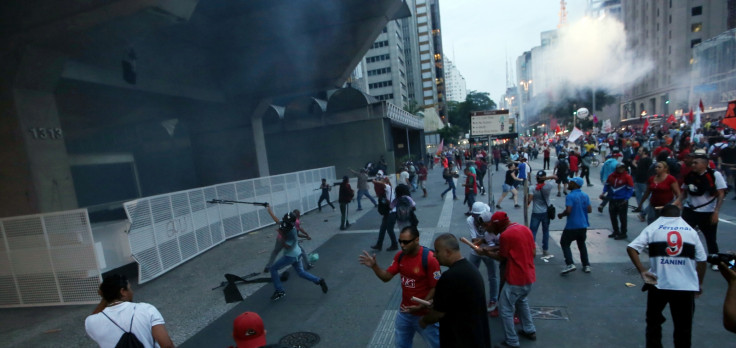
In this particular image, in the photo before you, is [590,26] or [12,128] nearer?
[12,128]

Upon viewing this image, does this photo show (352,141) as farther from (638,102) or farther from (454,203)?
(638,102)

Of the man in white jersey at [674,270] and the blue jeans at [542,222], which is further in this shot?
the blue jeans at [542,222]

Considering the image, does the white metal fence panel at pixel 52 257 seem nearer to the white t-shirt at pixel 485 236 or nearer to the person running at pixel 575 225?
the white t-shirt at pixel 485 236

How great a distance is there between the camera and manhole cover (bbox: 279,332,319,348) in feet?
13.5

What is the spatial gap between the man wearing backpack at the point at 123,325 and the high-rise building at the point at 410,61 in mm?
50470

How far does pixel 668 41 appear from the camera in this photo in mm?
50469

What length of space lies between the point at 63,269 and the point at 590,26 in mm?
68860

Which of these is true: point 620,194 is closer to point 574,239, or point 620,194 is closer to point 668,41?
point 574,239

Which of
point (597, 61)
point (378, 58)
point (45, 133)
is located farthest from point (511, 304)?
point (378, 58)

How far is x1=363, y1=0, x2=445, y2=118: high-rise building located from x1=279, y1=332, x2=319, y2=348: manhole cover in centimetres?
4880

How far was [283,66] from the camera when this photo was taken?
1523 cm

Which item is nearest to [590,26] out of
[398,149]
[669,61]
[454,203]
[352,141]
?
[669,61]

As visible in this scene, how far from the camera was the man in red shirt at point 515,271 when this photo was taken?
3.54m

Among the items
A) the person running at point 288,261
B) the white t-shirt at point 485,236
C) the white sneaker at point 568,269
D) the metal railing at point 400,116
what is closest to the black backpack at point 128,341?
the person running at point 288,261
